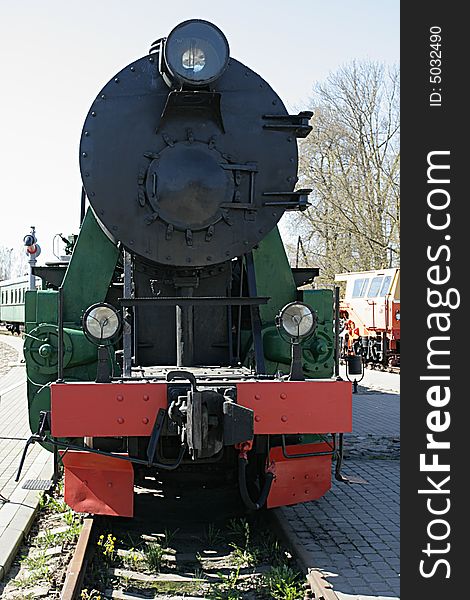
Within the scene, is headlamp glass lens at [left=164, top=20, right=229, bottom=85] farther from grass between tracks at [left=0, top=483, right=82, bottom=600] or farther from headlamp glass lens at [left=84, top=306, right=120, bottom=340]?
grass between tracks at [left=0, top=483, right=82, bottom=600]

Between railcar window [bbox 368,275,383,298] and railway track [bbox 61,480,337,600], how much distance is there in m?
15.4

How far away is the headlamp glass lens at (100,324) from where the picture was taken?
15.5ft

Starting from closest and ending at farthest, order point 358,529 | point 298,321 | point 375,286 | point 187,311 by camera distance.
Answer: point 298,321 → point 187,311 → point 358,529 → point 375,286

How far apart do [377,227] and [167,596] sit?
26885 millimetres

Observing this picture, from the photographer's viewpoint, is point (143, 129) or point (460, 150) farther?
point (143, 129)

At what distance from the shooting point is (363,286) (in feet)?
72.2

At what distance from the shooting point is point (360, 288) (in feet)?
72.8

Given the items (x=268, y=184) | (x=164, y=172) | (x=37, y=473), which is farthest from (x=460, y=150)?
(x=37, y=473)

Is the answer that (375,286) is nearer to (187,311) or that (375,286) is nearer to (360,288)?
(360,288)

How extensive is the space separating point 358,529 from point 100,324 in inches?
93.6

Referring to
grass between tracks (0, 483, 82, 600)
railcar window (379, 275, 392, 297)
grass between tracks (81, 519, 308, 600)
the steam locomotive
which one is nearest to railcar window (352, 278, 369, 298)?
railcar window (379, 275, 392, 297)

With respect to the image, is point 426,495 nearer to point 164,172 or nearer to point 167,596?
point 167,596

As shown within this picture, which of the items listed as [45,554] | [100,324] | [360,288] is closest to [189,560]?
[45,554]

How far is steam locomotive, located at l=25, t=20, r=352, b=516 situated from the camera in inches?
183
